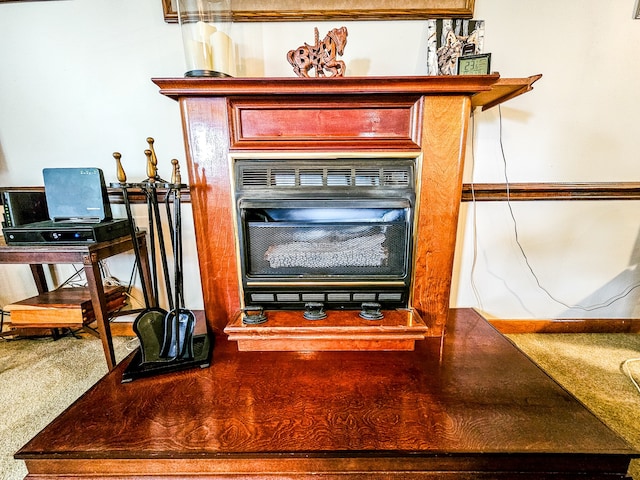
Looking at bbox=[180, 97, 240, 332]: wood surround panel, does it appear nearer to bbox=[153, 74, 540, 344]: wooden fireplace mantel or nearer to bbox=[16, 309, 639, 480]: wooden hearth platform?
bbox=[153, 74, 540, 344]: wooden fireplace mantel

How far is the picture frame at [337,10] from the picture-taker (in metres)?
1.41

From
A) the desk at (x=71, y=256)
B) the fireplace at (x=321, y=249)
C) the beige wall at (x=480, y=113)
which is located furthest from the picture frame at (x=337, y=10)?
the desk at (x=71, y=256)

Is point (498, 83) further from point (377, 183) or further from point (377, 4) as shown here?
point (377, 4)

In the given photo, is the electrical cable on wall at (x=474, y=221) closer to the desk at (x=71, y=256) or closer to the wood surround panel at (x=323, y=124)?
the wood surround panel at (x=323, y=124)

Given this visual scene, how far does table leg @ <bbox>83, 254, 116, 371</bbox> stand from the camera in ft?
4.04

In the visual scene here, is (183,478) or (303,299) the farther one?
(303,299)

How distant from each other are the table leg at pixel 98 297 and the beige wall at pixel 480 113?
1.61ft

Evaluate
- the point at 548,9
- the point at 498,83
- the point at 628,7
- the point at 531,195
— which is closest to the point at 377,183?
the point at 498,83

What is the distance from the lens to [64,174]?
135 cm

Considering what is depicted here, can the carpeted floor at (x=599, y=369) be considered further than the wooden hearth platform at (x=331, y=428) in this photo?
Yes

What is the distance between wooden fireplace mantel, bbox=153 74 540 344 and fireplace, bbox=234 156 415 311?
7 cm

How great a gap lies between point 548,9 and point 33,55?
A: 2.65 metres

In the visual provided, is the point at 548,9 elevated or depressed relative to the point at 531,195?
elevated

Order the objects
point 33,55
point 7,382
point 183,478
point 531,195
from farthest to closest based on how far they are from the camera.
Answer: point 531,195 < point 33,55 < point 7,382 < point 183,478
